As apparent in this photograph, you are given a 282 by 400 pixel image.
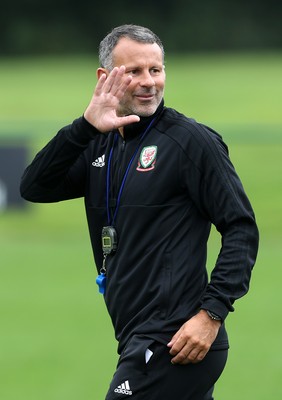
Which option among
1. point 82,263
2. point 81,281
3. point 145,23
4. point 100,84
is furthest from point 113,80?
point 145,23

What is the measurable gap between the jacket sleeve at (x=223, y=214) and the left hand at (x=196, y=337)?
2.1 inches

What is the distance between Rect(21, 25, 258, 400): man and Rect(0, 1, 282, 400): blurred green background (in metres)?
4.11

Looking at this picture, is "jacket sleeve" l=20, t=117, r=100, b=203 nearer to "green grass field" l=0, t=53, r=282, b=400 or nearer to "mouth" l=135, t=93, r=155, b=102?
"mouth" l=135, t=93, r=155, b=102

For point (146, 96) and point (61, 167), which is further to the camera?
point (61, 167)

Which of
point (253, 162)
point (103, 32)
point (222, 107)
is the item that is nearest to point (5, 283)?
point (253, 162)

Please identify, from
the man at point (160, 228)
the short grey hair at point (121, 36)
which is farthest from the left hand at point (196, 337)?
the short grey hair at point (121, 36)

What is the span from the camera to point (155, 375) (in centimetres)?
549

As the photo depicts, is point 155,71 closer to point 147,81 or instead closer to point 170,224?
point 147,81

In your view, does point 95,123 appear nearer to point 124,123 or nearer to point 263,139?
point 124,123

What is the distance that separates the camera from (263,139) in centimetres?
2634

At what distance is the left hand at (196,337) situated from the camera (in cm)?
533

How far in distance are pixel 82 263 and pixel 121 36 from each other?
10656 millimetres

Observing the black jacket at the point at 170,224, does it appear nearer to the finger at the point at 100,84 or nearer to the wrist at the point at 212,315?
the wrist at the point at 212,315

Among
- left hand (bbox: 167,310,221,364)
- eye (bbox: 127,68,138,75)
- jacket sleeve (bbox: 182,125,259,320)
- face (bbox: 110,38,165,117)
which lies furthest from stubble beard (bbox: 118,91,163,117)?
left hand (bbox: 167,310,221,364)
